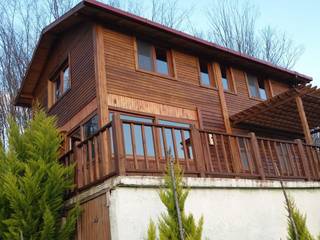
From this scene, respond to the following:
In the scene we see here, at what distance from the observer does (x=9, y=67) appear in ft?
66.0

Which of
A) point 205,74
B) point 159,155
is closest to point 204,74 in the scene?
point 205,74

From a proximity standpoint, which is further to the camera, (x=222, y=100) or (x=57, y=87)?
(x=57, y=87)

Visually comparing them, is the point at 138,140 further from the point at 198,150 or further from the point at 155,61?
the point at 155,61

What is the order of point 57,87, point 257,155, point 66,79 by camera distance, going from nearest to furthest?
point 257,155 → point 66,79 → point 57,87

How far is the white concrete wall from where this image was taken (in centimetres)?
541

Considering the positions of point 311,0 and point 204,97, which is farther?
point 311,0

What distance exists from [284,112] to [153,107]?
170 inches

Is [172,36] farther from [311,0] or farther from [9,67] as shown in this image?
[9,67]

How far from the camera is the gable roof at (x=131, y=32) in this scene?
29.6 feet

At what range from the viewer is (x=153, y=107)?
363 inches

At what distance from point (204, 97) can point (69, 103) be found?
381 cm

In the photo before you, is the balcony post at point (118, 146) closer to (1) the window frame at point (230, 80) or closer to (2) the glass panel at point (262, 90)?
(1) the window frame at point (230, 80)

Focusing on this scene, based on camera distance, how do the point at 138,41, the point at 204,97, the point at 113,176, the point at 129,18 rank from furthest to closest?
the point at 204,97, the point at 138,41, the point at 129,18, the point at 113,176

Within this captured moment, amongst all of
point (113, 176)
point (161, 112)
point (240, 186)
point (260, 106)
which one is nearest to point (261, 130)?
point (260, 106)
